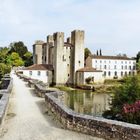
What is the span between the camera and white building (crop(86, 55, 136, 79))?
256 feet

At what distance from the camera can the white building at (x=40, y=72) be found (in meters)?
59.1

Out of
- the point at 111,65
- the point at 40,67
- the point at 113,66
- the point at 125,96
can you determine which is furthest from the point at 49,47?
the point at 125,96

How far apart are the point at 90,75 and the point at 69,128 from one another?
52381 millimetres

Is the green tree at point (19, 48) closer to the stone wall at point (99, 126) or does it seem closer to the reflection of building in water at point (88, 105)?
the reflection of building in water at point (88, 105)

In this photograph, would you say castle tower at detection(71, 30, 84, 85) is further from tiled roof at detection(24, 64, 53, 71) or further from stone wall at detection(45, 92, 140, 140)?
stone wall at detection(45, 92, 140, 140)

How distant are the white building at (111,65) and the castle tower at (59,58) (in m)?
17.3

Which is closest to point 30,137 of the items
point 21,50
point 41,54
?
point 41,54

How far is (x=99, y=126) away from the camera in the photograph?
8.60 m

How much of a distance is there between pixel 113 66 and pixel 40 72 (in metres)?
27.1

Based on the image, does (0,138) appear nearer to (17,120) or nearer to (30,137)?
(30,137)

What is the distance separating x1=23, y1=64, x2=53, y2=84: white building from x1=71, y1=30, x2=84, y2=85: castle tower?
497 centimetres

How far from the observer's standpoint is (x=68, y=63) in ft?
208

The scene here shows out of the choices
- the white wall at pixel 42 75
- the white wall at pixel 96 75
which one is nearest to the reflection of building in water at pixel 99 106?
the white wall at pixel 96 75

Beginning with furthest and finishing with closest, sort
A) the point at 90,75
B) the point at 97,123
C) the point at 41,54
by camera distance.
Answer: the point at 41,54
the point at 90,75
the point at 97,123
